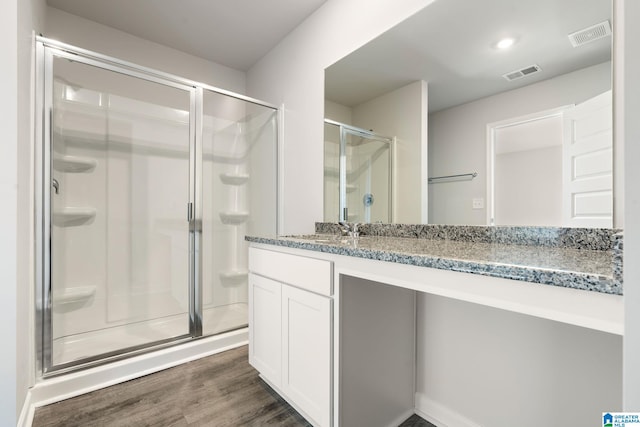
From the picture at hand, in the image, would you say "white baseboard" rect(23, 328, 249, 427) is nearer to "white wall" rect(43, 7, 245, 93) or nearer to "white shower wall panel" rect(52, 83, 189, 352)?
"white shower wall panel" rect(52, 83, 189, 352)

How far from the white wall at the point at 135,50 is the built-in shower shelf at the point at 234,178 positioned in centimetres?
102

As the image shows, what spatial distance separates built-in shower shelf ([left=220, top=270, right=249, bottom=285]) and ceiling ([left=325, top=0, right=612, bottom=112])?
1783 mm

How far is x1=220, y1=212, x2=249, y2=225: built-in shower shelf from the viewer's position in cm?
249

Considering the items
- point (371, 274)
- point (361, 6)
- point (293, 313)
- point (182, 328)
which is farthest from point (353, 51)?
point (182, 328)

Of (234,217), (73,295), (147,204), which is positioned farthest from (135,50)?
(73,295)

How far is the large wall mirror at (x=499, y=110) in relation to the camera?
0.96 meters

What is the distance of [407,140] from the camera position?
152 cm

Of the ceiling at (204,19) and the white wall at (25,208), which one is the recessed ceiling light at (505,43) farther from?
the white wall at (25,208)

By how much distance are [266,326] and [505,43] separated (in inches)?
66.8

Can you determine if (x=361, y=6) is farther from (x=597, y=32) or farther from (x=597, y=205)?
(x=597, y=205)

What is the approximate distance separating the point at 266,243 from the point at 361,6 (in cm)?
154

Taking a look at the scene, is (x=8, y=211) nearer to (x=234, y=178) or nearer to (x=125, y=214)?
(x=125, y=214)

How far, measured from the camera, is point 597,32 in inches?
37.3

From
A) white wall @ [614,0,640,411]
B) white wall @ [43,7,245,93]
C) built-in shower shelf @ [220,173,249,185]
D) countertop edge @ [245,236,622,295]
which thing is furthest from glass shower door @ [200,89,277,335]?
white wall @ [614,0,640,411]
